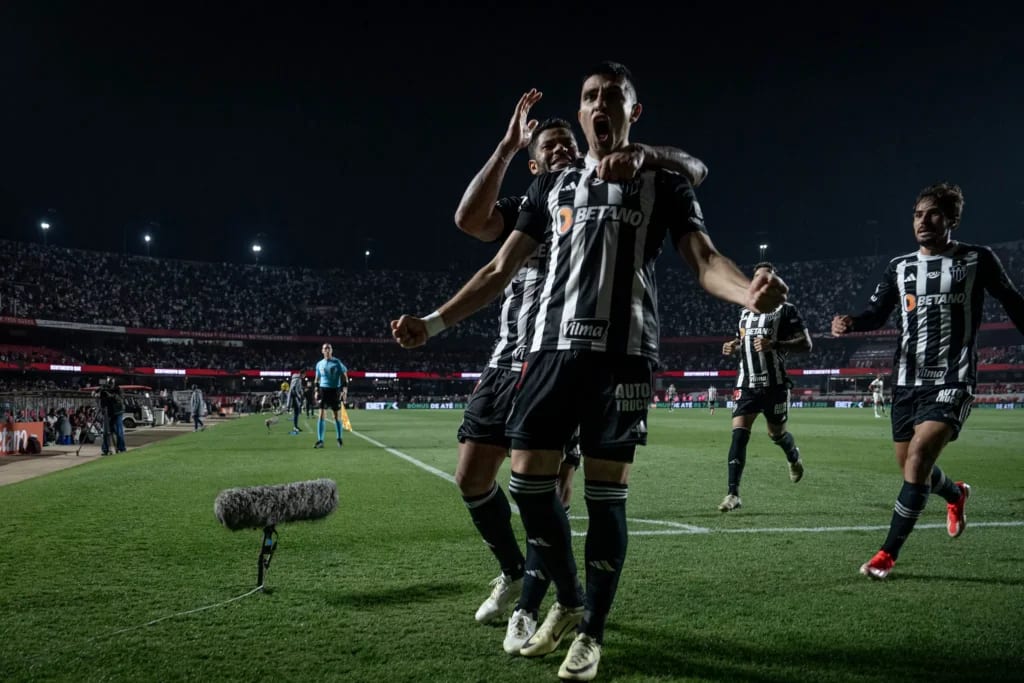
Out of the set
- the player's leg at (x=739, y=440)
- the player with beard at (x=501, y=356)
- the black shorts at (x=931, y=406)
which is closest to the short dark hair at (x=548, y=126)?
the player with beard at (x=501, y=356)

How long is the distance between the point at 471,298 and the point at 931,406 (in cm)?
346

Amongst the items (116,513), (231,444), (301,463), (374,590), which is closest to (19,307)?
(231,444)

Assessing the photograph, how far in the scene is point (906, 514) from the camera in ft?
14.8

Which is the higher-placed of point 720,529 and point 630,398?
point 630,398

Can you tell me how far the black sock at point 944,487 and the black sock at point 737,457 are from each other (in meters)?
2.07

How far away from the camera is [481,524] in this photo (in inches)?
147

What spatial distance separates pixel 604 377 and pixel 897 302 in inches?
134

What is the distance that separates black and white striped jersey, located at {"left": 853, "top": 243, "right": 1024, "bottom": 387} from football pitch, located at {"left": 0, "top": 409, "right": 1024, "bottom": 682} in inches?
50.7

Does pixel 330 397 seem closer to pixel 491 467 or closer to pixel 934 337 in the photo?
pixel 491 467

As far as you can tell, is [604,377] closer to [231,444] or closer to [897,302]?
[897,302]

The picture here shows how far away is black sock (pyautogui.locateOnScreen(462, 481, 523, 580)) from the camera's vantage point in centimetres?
369

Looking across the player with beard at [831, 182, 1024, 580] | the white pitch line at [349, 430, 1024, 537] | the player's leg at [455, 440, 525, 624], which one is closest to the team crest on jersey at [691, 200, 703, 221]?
the player's leg at [455, 440, 525, 624]

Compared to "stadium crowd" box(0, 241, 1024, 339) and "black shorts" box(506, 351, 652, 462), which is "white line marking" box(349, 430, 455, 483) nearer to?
"black shorts" box(506, 351, 652, 462)

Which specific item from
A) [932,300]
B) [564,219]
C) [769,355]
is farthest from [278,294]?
[564,219]
